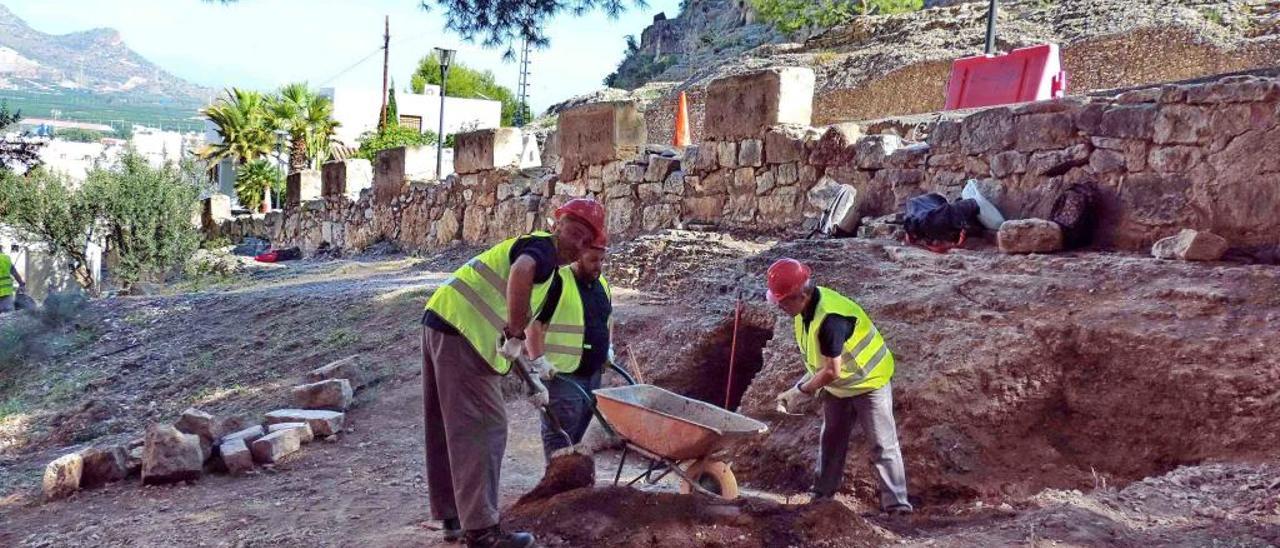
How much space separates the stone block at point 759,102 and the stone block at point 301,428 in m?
4.82

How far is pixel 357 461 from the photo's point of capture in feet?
19.4

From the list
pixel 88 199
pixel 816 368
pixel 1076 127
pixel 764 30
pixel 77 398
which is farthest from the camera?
pixel 764 30

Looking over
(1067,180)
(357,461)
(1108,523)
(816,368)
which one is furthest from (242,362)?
(1108,523)

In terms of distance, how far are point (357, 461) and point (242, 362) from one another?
3533 millimetres

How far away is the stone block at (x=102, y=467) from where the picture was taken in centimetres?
568

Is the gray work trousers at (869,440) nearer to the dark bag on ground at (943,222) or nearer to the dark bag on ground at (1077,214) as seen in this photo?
the dark bag on ground at (1077,214)

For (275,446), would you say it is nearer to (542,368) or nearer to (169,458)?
(169,458)

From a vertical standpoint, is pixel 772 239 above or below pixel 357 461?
above

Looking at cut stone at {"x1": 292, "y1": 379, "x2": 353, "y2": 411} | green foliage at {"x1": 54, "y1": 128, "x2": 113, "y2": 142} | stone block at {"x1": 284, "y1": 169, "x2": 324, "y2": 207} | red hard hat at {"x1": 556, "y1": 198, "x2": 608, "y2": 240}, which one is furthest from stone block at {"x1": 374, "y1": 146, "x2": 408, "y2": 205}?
green foliage at {"x1": 54, "y1": 128, "x2": 113, "y2": 142}

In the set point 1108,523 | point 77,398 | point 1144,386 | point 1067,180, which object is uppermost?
point 1067,180

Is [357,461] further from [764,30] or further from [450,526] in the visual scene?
[764,30]

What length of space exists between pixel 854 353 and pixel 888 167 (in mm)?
3793

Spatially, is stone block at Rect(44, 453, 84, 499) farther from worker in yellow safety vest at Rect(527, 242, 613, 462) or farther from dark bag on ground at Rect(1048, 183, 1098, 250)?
dark bag on ground at Rect(1048, 183, 1098, 250)

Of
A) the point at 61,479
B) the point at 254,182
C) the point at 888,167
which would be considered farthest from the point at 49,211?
the point at 254,182
